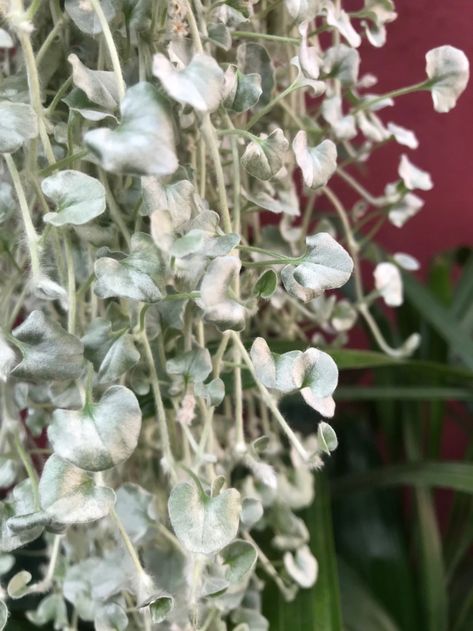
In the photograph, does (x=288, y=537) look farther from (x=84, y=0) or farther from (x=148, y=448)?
(x=84, y=0)

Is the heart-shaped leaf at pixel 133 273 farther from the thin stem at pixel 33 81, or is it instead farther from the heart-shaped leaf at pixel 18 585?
the heart-shaped leaf at pixel 18 585

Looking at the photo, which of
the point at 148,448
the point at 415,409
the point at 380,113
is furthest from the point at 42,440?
the point at 380,113

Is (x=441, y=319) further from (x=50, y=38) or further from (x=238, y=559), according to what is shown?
(x=50, y=38)

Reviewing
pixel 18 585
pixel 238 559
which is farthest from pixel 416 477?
pixel 18 585

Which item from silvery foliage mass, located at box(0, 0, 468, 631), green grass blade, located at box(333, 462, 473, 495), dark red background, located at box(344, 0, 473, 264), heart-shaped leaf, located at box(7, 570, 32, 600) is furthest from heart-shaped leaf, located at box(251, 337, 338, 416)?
dark red background, located at box(344, 0, 473, 264)

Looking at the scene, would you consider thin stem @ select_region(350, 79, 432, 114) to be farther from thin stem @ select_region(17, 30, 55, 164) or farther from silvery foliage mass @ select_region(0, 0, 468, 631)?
thin stem @ select_region(17, 30, 55, 164)

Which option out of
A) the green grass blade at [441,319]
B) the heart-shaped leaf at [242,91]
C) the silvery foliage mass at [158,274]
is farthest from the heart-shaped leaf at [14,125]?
the green grass blade at [441,319]
